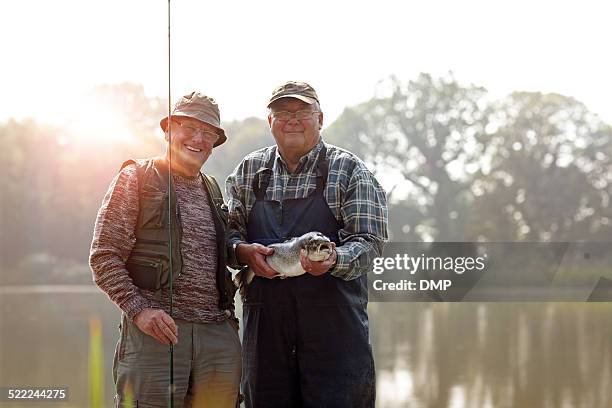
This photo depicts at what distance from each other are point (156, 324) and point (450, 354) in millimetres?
4451

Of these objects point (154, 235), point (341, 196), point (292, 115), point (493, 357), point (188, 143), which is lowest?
point (493, 357)

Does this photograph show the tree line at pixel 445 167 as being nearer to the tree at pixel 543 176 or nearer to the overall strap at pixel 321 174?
the tree at pixel 543 176

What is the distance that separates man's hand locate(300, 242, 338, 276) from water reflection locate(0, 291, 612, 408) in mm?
3450

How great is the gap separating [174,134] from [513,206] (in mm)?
3814

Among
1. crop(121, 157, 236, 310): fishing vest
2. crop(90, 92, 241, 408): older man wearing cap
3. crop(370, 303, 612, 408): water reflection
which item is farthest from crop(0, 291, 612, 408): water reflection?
crop(121, 157, 236, 310): fishing vest

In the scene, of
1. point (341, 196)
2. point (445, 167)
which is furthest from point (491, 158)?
point (341, 196)

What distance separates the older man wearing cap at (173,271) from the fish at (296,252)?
0.46ft

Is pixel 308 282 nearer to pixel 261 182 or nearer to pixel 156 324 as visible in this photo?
pixel 261 182

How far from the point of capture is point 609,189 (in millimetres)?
5215

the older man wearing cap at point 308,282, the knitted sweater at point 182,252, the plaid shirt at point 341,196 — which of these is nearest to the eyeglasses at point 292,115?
the older man wearing cap at point 308,282

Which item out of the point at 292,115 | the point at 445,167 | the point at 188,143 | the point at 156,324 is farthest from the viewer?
the point at 445,167

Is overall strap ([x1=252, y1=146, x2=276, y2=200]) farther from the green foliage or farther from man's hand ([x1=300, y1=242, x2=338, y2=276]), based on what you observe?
the green foliage

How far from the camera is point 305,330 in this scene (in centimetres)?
207

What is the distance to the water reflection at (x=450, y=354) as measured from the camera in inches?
215
